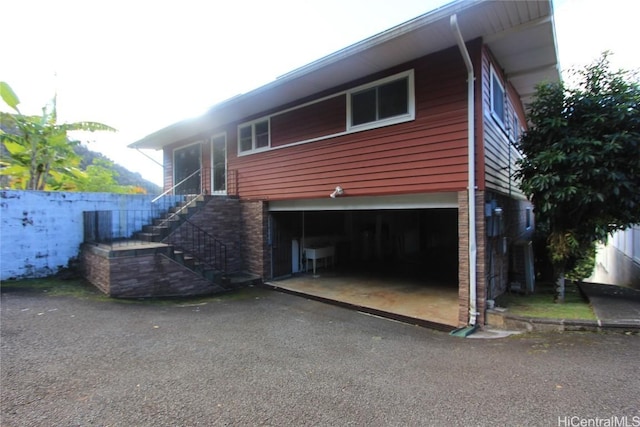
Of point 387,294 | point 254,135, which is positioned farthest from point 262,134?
Result: point 387,294

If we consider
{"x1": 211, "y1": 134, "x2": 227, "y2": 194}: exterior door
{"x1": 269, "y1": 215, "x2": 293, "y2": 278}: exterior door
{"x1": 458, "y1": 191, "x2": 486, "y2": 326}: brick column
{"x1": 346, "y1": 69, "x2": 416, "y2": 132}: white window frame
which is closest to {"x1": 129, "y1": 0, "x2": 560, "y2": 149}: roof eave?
{"x1": 346, "y1": 69, "x2": 416, "y2": 132}: white window frame

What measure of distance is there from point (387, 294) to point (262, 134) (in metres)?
5.53

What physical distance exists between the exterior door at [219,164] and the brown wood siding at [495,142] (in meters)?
7.61

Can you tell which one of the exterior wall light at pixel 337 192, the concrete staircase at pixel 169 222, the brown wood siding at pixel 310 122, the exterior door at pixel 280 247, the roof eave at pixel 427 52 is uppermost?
the roof eave at pixel 427 52

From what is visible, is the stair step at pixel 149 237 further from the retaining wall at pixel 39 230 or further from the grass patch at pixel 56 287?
the grass patch at pixel 56 287

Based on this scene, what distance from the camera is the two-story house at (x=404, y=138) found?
5242 millimetres

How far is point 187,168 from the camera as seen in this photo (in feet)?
40.6

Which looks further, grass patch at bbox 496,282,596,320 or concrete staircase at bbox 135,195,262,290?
concrete staircase at bbox 135,195,262,290

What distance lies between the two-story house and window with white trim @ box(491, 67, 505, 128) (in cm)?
5

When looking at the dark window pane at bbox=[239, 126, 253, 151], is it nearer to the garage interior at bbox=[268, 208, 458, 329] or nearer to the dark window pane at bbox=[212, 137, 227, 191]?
the dark window pane at bbox=[212, 137, 227, 191]

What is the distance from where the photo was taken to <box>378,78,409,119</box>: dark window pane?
6.11 metres

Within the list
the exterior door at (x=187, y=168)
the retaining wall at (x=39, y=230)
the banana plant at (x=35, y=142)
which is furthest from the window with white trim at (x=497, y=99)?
the banana plant at (x=35, y=142)

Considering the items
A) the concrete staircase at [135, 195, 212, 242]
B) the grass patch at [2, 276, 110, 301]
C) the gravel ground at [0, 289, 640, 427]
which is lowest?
the gravel ground at [0, 289, 640, 427]

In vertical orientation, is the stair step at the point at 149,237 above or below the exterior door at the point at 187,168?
below
